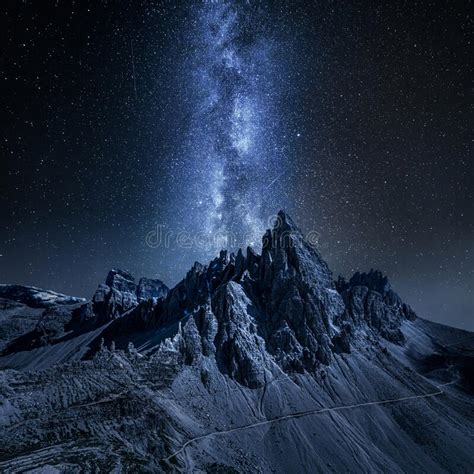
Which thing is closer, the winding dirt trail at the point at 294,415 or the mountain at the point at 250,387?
the mountain at the point at 250,387

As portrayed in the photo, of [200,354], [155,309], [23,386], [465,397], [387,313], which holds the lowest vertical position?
[465,397]

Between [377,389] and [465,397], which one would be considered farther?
[465,397]

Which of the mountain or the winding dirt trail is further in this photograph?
the winding dirt trail

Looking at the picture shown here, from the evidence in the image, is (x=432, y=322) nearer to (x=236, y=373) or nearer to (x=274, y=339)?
→ (x=274, y=339)

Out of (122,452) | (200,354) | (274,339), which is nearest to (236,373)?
(200,354)

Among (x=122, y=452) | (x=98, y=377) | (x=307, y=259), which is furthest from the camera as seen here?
(x=307, y=259)

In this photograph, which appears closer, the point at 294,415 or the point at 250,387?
the point at 294,415

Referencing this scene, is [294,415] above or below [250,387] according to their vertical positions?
Answer: below

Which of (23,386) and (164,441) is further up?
(23,386)
